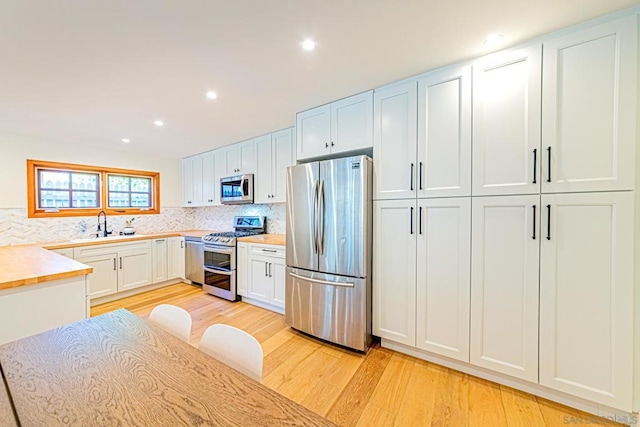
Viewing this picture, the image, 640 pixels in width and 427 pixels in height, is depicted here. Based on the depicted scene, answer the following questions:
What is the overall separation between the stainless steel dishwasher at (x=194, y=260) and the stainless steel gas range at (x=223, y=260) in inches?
5.5

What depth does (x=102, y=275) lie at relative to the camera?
10.9ft

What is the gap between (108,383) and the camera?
78 cm

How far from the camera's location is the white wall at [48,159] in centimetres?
307

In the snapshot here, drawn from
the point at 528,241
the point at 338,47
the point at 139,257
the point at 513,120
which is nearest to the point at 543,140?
the point at 513,120

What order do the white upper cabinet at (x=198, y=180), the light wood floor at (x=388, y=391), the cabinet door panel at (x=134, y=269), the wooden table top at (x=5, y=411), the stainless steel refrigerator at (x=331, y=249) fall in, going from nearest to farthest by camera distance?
the wooden table top at (x=5, y=411), the light wood floor at (x=388, y=391), the stainless steel refrigerator at (x=331, y=249), the cabinet door panel at (x=134, y=269), the white upper cabinet at (x=198, y=180)

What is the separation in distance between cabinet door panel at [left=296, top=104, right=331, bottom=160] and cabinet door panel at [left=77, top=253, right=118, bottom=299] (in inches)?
118

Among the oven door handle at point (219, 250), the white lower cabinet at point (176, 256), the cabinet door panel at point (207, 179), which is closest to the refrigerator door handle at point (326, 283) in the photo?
the oven door handle at point (219, 250)

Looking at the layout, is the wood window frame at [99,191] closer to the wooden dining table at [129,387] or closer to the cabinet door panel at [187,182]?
the cabinet door panel at [187,182]

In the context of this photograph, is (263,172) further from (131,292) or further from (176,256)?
(131,292)

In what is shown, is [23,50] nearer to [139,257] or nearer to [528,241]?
[139,257]

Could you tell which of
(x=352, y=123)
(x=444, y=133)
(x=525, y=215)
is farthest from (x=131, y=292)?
(x=525, y=215)

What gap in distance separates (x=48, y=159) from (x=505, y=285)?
5.31 metres

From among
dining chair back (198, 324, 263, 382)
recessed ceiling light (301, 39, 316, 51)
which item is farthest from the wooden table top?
recessed ceiling light (301, 39, 316, 51)

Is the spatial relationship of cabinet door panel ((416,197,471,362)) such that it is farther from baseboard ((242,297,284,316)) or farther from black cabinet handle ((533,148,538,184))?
baseboard ((242,297,284,316))
